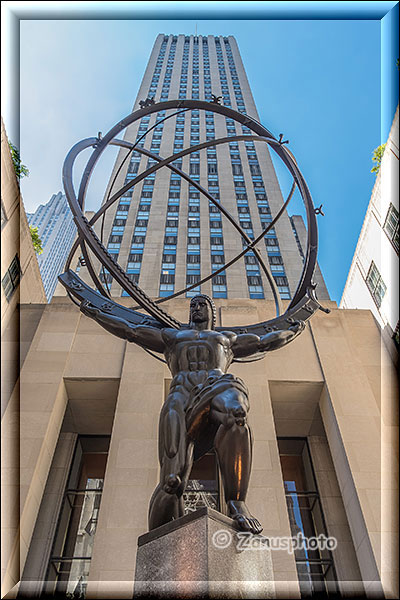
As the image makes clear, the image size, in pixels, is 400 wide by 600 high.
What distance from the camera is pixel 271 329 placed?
23.5 feet

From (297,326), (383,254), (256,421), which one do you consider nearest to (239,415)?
(297,326)

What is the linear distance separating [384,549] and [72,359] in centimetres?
794

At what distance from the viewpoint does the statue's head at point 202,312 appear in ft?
22.8

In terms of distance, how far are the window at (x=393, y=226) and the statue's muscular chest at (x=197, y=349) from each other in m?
9.45

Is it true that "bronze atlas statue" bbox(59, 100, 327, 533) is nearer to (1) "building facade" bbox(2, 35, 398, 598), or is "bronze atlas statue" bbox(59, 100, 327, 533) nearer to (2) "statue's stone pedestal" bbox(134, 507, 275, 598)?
(2) "statue's stone pedestal" bbox(134, 507, 275, 598)

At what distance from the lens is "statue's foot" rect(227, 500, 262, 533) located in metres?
4.70

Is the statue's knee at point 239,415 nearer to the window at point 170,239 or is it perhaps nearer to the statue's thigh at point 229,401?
the statue's thigh at point 229,401

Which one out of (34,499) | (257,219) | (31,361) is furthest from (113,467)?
(257,219)

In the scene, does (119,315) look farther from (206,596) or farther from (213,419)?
(206,596)

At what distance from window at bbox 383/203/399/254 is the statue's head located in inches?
354

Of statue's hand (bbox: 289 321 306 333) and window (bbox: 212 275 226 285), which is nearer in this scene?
statue's hand (bbox: 289 321 306 333)

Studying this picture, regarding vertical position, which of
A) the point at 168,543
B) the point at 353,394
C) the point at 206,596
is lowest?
the point at 206,596

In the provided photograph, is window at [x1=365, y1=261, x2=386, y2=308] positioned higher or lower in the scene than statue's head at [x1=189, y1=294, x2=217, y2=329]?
higher

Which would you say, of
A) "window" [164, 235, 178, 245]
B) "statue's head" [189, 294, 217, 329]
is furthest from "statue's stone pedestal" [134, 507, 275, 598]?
"window" [164, 235, 178, 245]
